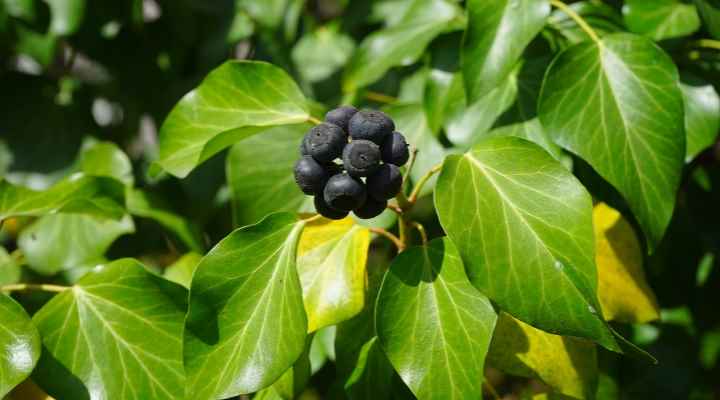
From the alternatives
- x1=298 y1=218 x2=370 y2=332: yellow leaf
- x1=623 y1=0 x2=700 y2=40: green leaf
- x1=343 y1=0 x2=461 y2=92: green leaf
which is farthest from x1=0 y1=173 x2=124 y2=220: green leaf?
x1=623 y1=0 x2=700 y2=40: green leaf

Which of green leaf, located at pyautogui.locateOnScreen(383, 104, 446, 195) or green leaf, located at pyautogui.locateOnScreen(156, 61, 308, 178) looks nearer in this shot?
green leaf, located at pyautogui.locateOnScreen(156, 61, 308, 178)

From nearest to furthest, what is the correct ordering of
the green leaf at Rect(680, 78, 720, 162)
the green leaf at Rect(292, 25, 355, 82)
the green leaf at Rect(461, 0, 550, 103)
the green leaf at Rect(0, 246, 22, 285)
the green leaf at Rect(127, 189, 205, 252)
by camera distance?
the green leaf at Rect(461, 0, 550, 103) → the green leaf at Rect(680, 78, 720, 162) → the green leaf at Rect(0, 246, 22, 285) → the green leaf at Rect(127, 189, 205, 252) → the green leaf at Rect(292, 25, 355, 82)

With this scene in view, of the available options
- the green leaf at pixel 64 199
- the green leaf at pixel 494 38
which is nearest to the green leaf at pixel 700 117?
the green leaf at pixel 494 38

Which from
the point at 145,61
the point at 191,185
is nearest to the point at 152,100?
the point at 145,61

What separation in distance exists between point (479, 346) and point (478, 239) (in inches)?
5.3

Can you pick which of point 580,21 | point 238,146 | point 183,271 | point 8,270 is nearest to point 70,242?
point 8,270

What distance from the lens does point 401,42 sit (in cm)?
145

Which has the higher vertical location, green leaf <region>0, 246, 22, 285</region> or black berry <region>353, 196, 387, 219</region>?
black berry <region>353, 196, 387, 219</region>

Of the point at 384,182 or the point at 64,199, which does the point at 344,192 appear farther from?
the point at 64,199

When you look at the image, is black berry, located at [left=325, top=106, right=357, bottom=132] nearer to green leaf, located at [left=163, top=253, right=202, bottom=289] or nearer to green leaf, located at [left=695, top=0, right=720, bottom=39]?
green leaf, located at [left=163, top=253, right=202, bottom=289]

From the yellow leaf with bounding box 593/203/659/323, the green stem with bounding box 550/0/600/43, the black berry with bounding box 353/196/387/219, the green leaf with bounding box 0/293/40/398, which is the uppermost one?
the green stem with bounding box 550/0/600/43

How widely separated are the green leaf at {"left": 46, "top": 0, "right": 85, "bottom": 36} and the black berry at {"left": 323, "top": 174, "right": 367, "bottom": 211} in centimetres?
101

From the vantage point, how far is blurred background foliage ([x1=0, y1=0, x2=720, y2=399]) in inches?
55.4

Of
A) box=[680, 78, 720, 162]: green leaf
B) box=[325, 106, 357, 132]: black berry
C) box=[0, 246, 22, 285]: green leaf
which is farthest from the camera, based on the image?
box=[0, 246, 22, 285]: green leaf
